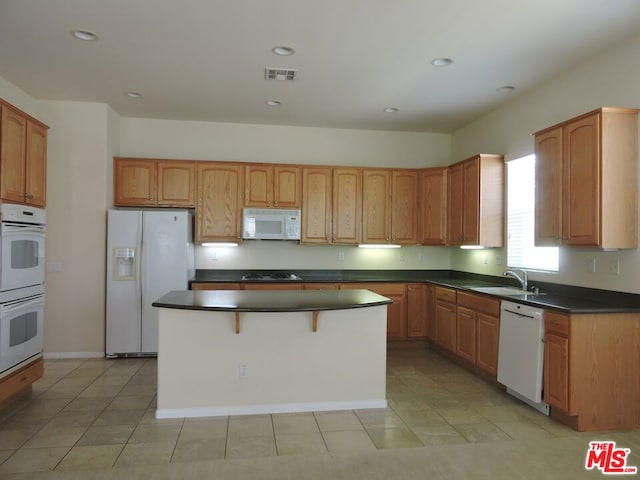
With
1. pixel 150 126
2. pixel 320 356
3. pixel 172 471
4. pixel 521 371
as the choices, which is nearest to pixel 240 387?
pixel 320 356

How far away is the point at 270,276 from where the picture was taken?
5793 mm

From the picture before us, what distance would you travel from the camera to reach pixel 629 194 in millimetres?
3316

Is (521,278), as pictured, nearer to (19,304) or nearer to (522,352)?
(522,352)

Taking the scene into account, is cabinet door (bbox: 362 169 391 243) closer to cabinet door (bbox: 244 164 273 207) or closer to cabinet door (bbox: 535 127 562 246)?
cabinet door (bbox: 244 164 273 207)

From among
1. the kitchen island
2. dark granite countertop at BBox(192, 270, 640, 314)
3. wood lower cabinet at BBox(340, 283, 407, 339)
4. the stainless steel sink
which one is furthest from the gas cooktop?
the stainless steel sink

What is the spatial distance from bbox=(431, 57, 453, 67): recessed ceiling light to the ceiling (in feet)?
0.16

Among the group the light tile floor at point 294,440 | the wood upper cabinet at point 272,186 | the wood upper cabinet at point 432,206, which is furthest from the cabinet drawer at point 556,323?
the wood upper cabinet at point 272,186

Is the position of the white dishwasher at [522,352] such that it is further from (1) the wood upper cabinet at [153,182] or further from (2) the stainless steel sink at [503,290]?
(1) the wood upper cabinet at [153,182]

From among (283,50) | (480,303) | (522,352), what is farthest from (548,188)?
(283,50)

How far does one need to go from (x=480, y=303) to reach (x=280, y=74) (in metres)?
2.98

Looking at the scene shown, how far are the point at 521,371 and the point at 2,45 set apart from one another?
5.07 m

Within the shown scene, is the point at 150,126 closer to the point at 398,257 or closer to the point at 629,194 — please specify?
the point at 398,257

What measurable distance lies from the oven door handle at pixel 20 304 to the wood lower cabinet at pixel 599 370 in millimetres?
4218

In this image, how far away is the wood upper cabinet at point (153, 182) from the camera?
5398mm
